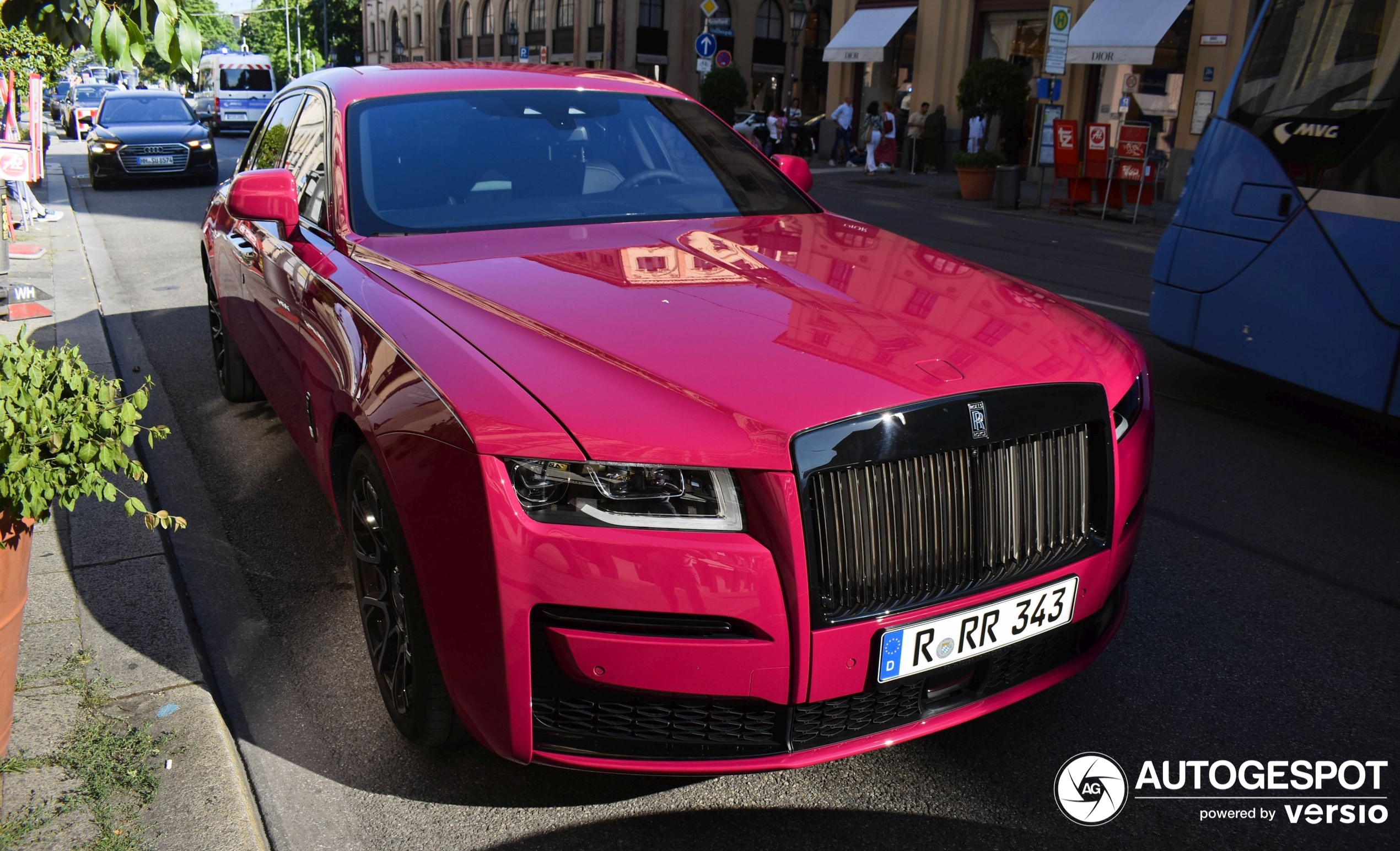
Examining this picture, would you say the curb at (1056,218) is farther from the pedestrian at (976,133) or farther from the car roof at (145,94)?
the car roof at (145,94)

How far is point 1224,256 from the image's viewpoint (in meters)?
5.94

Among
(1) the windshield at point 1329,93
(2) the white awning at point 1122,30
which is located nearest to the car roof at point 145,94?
(2) the white awning at point 1122,30

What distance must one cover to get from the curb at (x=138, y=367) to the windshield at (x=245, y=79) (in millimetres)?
24039

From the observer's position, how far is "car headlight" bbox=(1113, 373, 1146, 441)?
2.66 meters

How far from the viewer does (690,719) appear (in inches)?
91.7

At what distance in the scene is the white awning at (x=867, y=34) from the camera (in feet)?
98.0

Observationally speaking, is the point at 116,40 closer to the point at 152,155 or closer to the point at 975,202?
the point at 152,155

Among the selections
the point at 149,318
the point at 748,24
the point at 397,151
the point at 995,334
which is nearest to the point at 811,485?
the point at 995,334

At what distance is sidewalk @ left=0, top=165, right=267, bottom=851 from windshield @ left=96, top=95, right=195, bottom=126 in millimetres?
17734

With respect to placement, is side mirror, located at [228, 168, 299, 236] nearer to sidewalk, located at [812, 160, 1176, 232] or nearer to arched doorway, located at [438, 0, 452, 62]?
sidewalk, located at [812, 160, 1176, 232]

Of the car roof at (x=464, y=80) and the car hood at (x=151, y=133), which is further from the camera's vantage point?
the car hood at (x=151, y=133)

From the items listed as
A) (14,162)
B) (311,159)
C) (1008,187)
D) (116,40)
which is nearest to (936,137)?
(1008,187)

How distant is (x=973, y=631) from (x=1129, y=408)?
74 centimetres

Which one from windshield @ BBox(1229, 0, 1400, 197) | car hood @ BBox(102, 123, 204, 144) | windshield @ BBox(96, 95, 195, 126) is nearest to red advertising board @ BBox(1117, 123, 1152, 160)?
windshield @ BBox(1229, 0, 1400, 197)
